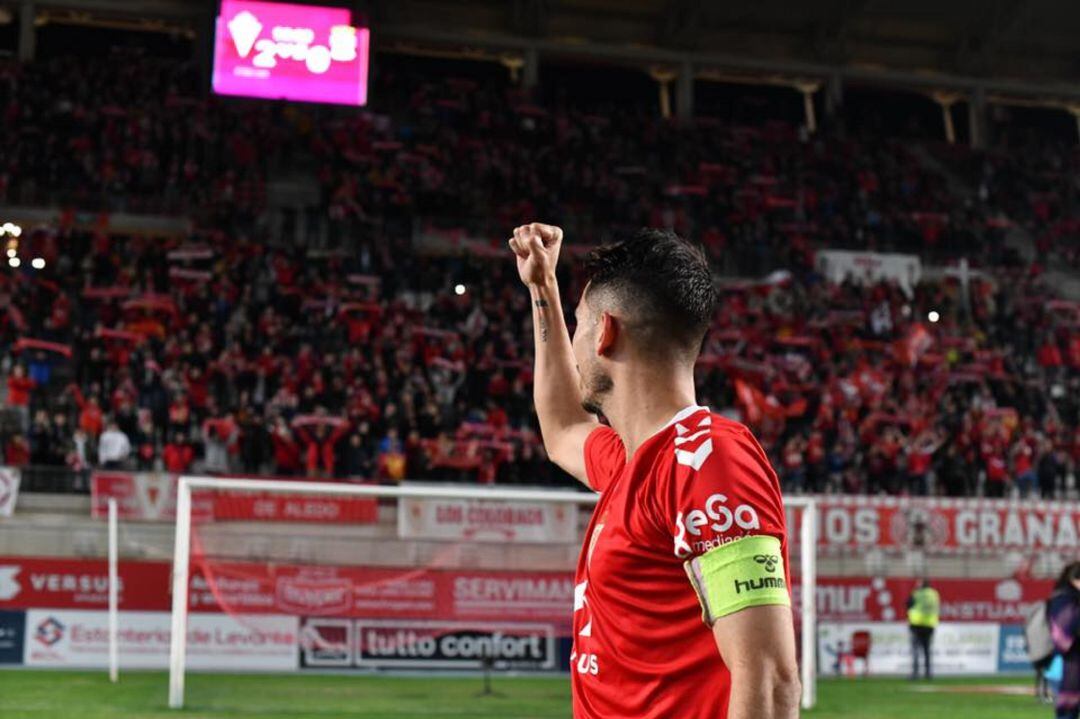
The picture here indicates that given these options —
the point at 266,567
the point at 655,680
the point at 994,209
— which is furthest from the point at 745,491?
the point at 994,209

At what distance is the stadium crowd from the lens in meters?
23.9

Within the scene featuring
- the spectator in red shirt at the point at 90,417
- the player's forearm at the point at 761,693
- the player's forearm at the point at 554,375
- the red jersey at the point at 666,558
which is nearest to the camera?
the player's forearm at the point at 761,693

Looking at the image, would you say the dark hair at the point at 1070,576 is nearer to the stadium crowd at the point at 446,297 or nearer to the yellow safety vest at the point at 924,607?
the yellow safety vest at the point at 924,607

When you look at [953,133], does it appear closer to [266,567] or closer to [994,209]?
[994,209]

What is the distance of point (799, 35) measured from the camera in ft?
139

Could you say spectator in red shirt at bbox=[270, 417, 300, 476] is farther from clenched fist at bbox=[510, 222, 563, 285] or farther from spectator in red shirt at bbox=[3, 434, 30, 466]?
clenched fist at bbox=[510, 222, 563, 285]

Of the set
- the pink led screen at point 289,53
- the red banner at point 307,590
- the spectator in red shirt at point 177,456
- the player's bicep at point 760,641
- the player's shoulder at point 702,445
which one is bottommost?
the red banner at point 307,590

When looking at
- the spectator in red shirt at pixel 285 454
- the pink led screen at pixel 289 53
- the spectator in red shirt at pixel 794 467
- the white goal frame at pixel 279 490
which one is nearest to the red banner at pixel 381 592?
the white goal frame at pixel 279 490

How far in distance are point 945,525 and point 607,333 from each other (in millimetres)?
21844

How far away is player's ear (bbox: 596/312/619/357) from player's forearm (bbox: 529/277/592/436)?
874 millimetres

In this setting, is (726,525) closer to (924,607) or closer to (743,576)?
(743,576)

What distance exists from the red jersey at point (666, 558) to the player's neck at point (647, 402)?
0.07 metres

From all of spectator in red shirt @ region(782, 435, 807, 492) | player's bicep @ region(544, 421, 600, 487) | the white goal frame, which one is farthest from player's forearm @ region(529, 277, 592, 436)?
spectator in red shirt @ region(782, 435, 807, 492)

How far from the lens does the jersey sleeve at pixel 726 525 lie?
2369 mm
